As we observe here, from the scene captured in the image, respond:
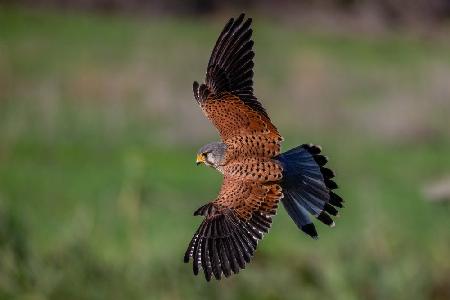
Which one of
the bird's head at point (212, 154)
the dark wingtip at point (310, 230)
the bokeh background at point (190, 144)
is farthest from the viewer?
the bokeh background at point (190, 144)

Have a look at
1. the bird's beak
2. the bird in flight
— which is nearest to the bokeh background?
the bird in flight

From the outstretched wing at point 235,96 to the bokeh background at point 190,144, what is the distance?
11.3 feet

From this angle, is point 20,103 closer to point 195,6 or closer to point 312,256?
point 312,256

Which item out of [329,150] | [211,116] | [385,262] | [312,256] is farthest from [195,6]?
[211,116]

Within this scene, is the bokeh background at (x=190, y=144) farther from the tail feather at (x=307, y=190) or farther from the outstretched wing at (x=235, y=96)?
the tail feather at (x=307, y=190)

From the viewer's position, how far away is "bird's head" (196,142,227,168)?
2.11m

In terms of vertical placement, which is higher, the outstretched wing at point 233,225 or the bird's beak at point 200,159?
the bird's beak at point 200,159

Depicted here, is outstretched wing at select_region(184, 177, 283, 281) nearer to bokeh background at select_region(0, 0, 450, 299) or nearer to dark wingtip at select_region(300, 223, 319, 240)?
dark wingtip at select_region(300, 223, 319, 240)

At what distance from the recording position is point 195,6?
3033cm

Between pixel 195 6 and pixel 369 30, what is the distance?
7.43 metres

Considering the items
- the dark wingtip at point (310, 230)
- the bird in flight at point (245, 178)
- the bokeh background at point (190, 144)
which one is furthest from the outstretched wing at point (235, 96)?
the bokeh background at point (190, 144)

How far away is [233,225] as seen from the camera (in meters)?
2.12

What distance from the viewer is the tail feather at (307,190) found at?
217 centimetres

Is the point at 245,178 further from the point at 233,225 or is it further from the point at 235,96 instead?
the point at 235,96
